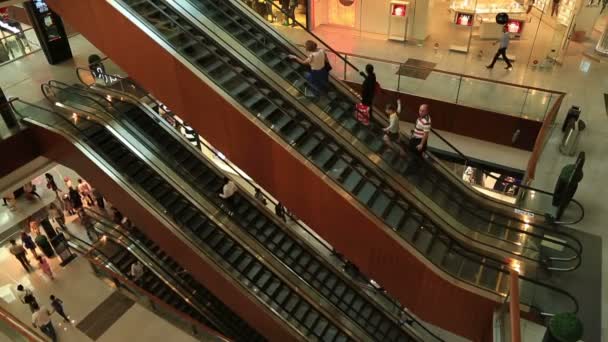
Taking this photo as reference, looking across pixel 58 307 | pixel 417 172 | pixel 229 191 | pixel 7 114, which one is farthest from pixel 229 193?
pixel 7 114

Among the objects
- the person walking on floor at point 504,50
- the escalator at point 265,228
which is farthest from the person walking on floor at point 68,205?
the person walking on floor at point 504,50

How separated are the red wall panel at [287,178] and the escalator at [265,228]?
2.03 meters

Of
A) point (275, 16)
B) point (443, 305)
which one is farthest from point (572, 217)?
point (275, 16)

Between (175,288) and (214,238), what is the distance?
260 centimetres

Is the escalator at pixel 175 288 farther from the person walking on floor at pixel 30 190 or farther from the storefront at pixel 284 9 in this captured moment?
the storefront at pixel 284 9

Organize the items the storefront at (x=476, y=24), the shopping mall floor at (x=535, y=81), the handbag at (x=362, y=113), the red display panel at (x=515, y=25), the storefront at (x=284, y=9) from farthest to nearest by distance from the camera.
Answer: the storefront at (x=284, y=9) < the red display panel at (x=515, y=25) < the storefront at (x=476, y=24) < the handbag at (x=362, y=113) < the shopping mall floor at (x=535, y=81)

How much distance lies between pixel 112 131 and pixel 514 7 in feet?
44.9

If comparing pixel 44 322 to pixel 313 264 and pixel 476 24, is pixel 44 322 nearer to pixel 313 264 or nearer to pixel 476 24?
pixel 313 264

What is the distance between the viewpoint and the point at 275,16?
1812 cm

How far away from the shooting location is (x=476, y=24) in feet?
52.9

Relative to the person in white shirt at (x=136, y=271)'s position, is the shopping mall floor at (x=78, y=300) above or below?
below

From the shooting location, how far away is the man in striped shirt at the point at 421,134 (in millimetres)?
7824

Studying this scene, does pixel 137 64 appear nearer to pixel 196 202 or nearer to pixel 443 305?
pixel 196 202

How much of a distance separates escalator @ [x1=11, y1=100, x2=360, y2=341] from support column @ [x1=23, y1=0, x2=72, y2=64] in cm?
422
